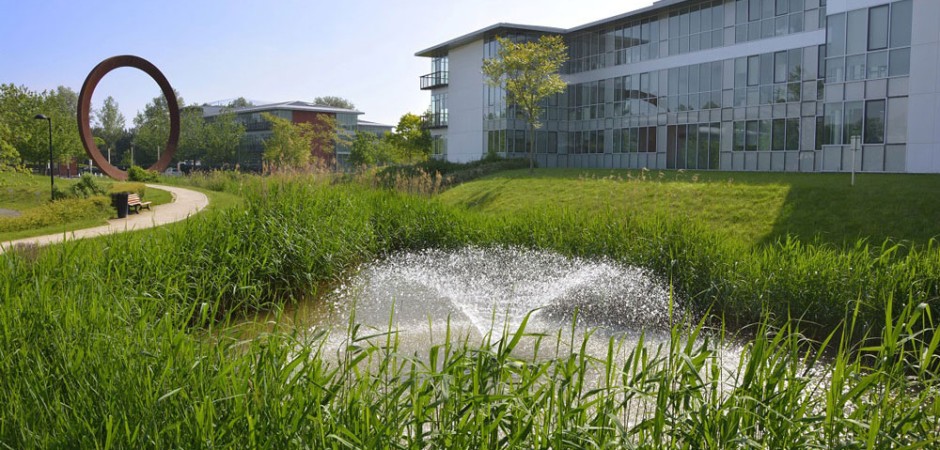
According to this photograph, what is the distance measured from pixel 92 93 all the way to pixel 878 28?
29301mm

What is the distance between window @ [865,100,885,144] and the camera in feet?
80.8

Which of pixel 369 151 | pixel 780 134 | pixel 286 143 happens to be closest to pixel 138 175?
pixel 286 143

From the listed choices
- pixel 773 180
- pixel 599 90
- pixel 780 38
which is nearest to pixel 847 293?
pixel 773 180

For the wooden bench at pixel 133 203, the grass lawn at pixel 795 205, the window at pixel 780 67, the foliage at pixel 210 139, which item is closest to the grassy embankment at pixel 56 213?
the wooden bench at pixel 133 203

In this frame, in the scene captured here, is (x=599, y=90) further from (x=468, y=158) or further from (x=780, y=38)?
(x=780, y=38)

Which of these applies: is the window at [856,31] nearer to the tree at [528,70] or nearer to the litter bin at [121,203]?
the tree at [528,70]

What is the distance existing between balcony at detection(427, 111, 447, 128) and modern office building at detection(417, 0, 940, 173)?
0.10 meters

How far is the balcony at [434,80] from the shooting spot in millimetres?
51406

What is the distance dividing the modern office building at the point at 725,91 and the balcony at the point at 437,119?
10 cm

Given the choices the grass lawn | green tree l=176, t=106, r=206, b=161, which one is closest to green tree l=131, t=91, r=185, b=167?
A: green tree l=176, t=106, r=206, b=161

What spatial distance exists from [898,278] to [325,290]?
6811 mm

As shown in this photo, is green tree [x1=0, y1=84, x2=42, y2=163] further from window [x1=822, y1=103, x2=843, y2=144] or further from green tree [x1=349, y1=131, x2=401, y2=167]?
window [x1=822, y1=103, x2=843, y2=144]

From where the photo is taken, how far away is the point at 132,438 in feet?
10.6

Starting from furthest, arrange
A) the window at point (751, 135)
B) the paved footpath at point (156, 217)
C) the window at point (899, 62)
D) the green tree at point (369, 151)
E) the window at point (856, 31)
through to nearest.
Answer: the green tree at point (369, 151), the window at point (751, 135), the window at point (856, 31), the window at point (899, 62), the paved footpath at point (156, 217)
